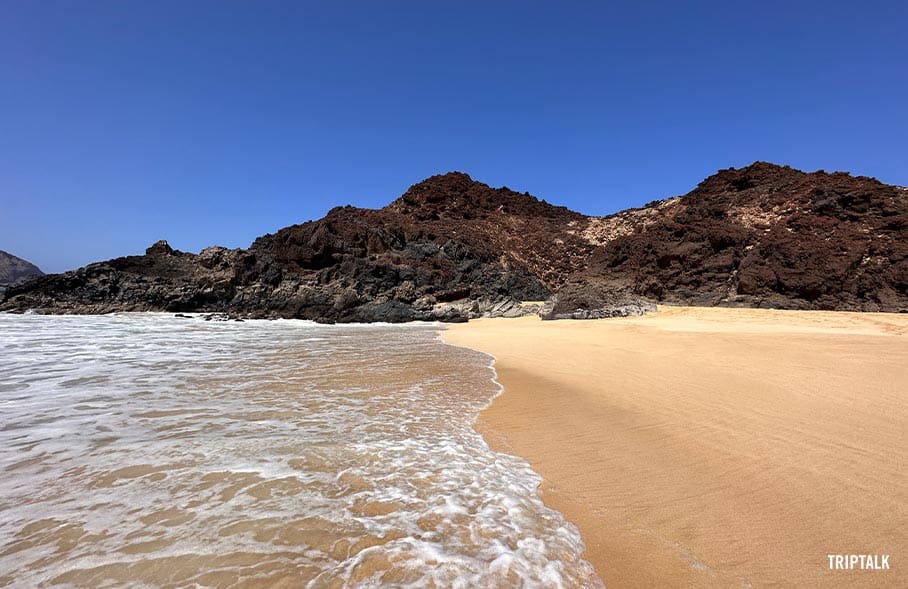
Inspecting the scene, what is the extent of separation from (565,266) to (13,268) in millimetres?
123907

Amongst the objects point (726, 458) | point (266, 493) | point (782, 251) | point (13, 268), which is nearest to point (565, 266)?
point (782, 251)

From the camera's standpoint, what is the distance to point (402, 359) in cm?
842

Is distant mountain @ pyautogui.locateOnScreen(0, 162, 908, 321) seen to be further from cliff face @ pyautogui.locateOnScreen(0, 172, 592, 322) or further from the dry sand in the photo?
the dry sand

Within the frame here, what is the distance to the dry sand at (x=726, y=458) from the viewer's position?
1934 mm

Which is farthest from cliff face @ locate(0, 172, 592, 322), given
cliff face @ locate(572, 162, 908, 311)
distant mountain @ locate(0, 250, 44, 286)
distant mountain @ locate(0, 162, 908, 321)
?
distant mountain @ locate(0, 250, 44, 286)

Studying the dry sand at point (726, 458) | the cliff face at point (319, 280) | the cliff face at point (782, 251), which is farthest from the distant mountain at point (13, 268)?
the dry sand at point (726, 458)

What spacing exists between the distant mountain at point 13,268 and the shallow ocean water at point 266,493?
397 ft

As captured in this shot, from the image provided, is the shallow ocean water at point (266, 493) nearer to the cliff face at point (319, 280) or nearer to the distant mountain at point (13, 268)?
the cliff face at point (319, 280)

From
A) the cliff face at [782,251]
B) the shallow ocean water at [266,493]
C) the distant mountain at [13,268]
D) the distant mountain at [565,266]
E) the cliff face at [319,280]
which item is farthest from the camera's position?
the distant mountain at [13,268]

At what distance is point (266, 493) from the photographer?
258cm

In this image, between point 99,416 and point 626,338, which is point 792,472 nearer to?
point 99,416

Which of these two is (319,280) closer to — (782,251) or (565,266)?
(565,266)

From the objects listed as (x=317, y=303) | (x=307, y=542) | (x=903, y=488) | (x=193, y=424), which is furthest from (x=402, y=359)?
(x=317, y=303)

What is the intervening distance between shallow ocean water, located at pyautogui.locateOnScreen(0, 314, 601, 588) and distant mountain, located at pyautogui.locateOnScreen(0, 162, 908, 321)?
47.2ft
